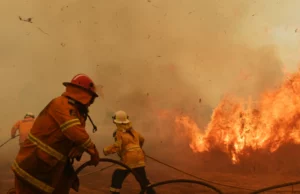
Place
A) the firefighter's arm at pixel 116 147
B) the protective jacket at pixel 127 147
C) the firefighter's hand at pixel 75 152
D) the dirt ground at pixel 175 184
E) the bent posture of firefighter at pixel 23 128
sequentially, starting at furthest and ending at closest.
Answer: the bent posture of firefighter at pixel 23 128
the dirt ground at pixel 175 184
the protective jacket at pixel 127 147
the firefighter's arm at pixel 116 147
the firefighter's hand at pixel 75 152

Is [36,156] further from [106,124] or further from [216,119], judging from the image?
[106,124]

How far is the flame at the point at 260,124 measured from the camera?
1110cm

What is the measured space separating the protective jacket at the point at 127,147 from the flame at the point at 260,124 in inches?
248

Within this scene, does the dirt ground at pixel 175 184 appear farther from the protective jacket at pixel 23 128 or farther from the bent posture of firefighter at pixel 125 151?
the bent posture of firefighter at pixel 125 151

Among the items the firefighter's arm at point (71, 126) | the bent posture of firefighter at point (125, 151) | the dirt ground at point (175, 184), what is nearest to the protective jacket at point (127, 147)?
the bent posture of firefighter at point (125, 151)

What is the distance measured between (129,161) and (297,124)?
785cm

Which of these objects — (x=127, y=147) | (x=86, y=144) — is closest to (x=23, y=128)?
(x=127, y=147)

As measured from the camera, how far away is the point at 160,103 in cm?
2245

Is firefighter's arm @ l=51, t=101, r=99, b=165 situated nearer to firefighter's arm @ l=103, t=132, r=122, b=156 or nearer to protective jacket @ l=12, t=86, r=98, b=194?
protective jacket @ l=12, t=86, r=98, b=194

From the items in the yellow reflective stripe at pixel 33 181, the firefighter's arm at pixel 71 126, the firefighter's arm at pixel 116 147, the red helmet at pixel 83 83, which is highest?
the firefighter's arm at pixel 116 147

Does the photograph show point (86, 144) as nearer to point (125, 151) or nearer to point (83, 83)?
point (83, 83)

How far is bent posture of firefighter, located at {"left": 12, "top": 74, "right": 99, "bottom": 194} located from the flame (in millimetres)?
8856

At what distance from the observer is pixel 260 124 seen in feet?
37.0

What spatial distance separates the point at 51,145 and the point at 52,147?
2 centimetres
